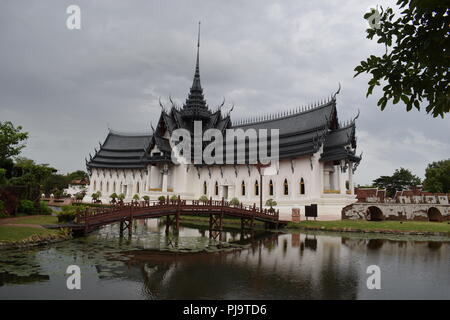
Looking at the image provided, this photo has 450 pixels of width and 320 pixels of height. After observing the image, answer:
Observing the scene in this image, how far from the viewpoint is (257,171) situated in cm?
3778

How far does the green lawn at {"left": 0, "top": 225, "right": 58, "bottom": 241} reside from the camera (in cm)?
1559

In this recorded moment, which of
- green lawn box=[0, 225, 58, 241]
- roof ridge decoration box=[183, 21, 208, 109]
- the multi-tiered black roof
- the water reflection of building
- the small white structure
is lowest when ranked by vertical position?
the water reflection of building

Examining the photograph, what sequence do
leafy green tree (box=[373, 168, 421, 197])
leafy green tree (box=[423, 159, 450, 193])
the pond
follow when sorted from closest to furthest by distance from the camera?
the pond → leafy green tree (box=[423, 159, 450, 193]) → leafy green tree (box=[373, 168, 421, 197])

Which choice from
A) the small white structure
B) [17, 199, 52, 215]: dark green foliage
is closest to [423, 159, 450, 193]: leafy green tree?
[17, 199, 52, 215]: dark green foliage

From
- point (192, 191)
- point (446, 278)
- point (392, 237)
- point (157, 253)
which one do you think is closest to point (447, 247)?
point (392, 237)

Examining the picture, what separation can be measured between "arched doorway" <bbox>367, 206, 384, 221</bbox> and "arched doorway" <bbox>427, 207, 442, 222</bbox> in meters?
4.68

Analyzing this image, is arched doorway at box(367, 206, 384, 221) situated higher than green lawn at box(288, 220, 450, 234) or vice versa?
arched doorway at box(367, 206, 384, 221)

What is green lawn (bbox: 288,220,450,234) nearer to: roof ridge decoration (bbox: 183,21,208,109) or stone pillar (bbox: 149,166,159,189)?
stone pillar (bbox: 149,166,159,189)

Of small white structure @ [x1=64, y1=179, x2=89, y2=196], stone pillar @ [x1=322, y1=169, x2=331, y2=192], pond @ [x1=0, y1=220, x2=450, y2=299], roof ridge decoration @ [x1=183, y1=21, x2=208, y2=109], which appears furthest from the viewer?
small white structure @ [x1=64, y1=179, x2=89, y2=196]

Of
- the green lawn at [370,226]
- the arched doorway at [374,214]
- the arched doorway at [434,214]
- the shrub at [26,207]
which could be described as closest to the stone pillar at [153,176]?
the shrub at [26,207]

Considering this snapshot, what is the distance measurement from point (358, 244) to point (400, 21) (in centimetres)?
1775

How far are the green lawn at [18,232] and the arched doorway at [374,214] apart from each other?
25849mm

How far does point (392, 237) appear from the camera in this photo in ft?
76.8
